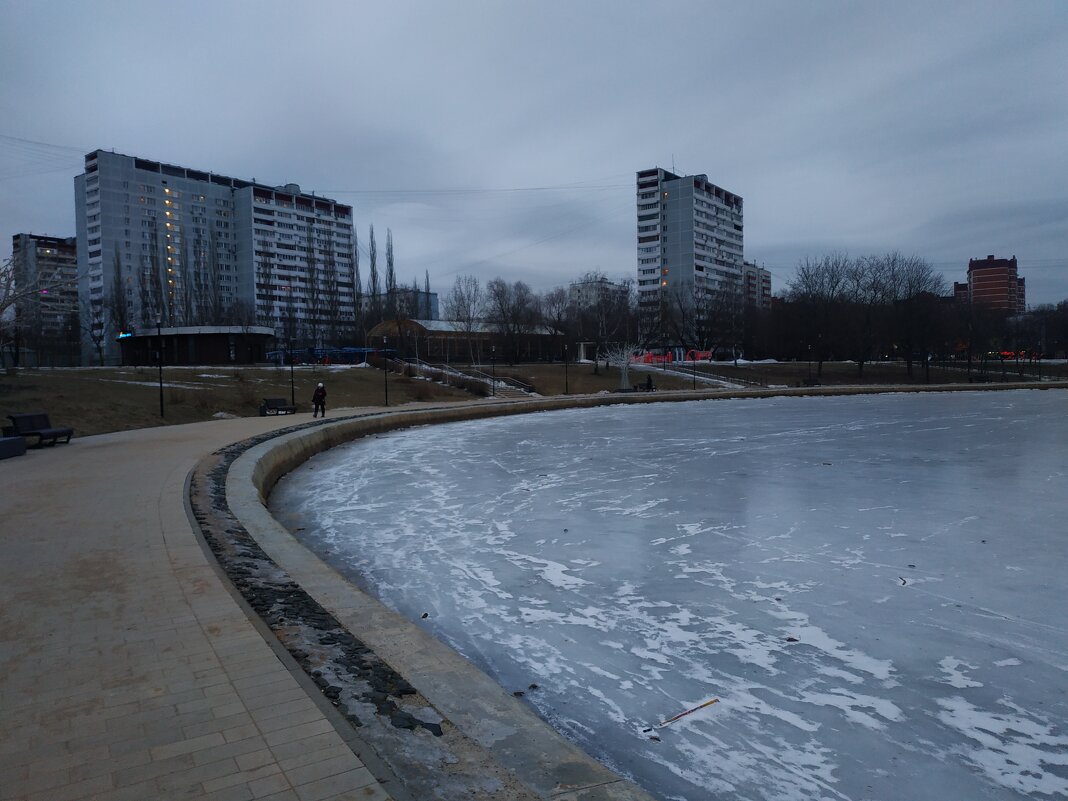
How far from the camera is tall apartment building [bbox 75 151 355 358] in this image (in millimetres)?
95875

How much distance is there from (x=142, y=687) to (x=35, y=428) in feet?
49.3

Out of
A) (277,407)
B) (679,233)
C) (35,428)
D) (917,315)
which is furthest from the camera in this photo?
(679,233)

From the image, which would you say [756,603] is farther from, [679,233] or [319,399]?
[679,233]

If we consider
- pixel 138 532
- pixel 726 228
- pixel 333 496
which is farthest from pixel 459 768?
pixel 726 228

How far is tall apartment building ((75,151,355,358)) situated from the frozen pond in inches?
3142

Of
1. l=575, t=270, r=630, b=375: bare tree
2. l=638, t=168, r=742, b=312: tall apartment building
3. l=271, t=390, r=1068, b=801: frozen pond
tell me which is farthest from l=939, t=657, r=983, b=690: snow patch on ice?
l=638, t=168, r=742, b=312: tall apartment building

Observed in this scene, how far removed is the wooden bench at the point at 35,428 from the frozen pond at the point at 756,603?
6126 mm

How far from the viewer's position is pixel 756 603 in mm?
6266

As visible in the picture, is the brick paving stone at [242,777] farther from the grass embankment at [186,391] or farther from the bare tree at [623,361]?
the bare tree at [623,361]

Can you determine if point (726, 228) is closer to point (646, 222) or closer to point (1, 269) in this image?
point (646, 222)

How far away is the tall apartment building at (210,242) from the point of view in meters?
95.9

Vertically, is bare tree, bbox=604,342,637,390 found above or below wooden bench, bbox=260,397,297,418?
Answer: above

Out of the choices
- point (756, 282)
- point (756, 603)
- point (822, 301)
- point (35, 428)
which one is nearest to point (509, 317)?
point (822, 301)

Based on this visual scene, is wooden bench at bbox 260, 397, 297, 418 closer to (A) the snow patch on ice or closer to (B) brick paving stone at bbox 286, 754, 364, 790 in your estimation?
(A) the snow patch on ice
